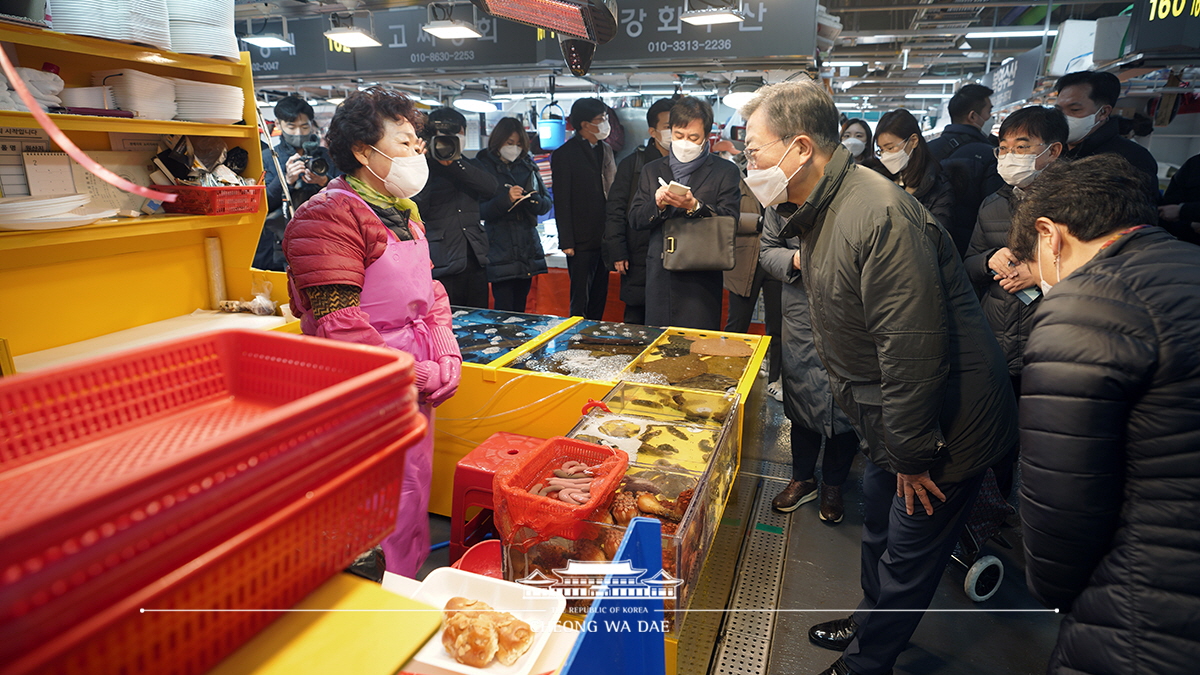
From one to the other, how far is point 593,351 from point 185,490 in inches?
112

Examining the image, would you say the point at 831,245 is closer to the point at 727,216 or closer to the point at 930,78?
the point at 727,216

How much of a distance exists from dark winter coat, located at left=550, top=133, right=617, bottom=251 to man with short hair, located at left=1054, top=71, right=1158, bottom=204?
310cm

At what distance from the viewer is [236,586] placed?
2.16 feet

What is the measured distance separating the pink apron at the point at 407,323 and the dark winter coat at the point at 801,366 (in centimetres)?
173

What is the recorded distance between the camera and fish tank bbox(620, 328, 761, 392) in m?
2.93

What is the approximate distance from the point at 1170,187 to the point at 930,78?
932cm

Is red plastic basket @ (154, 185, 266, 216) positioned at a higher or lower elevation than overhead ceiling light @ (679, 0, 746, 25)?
lower

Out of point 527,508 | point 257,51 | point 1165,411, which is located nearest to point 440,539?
point 527,508

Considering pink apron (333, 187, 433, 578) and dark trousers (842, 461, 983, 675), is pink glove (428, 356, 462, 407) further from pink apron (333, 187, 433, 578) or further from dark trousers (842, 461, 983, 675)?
dark trousers (842, 461, 983, 675)

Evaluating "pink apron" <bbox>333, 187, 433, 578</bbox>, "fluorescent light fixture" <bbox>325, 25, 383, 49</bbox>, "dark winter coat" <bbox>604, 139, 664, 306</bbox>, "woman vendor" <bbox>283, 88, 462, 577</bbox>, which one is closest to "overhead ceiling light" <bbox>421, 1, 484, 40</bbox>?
"fluorescent light fixture" <bbox>325, 25, 383, 49</bbox>

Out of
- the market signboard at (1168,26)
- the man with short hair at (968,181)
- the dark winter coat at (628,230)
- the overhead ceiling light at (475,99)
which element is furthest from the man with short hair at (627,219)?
the overhead ceiling light at (475,99)

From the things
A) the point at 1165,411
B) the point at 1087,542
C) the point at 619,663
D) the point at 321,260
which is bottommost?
the point at 619,663

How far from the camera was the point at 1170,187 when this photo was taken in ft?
12.3

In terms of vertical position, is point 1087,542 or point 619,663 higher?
point 1087,542
